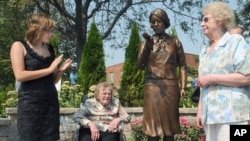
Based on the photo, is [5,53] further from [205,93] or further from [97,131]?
[205,93]

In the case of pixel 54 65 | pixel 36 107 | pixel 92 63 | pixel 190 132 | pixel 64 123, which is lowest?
pixel 190 132

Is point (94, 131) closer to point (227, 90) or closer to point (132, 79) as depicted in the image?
point (227, 90)

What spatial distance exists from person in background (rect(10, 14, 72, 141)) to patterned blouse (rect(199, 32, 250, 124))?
4.00ft

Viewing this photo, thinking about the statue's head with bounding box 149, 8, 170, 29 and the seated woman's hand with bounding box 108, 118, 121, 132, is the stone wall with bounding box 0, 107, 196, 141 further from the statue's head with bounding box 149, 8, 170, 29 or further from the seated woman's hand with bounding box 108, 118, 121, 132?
the statue's head with bounding box 149, 8, 170, 29

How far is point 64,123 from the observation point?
8.08 meters

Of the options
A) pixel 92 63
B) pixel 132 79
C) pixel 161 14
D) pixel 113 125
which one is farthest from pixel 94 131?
pixel 92 63

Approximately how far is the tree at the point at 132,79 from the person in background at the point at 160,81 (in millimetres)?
4729

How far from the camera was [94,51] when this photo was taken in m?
11.5

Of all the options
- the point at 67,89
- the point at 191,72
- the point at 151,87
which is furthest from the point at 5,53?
the point at 151,87

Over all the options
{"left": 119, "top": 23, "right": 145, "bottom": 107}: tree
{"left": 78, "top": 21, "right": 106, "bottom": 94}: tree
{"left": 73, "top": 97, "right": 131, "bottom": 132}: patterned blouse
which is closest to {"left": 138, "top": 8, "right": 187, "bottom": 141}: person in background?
{"left": 73, "top": 97, "right": 131, "bottom": 132}: patterned blouse

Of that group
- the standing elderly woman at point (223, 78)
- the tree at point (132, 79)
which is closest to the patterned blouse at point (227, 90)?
the standing elderly woman at point (223, 78)

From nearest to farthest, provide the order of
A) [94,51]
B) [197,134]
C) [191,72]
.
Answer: [197,134], [94,51], [191,72]

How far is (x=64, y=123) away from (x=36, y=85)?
443cm

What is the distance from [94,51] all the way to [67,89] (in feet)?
6.88
